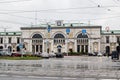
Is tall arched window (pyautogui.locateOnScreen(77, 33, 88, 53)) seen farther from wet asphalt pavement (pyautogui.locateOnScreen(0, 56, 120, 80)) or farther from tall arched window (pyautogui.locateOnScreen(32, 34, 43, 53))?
wet asphalt pavement (pyautogui.locateOnScreen(0, 56, 120, 80))

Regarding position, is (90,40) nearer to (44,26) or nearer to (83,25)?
(83,25)

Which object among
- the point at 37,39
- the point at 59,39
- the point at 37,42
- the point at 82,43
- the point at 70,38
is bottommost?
the point at 82,43

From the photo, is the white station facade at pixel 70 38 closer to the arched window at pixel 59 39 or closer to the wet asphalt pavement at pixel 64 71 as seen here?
the arched window at pixel 59 39

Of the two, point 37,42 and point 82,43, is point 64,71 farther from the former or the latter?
point 37,42

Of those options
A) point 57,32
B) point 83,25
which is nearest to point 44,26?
point 57,32

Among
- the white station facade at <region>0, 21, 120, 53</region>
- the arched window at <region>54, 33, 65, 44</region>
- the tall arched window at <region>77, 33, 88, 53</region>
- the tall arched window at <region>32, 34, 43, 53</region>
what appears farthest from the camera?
the tall arched window at <region>32, 34, 43, 53</region>

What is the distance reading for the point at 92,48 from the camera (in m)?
143

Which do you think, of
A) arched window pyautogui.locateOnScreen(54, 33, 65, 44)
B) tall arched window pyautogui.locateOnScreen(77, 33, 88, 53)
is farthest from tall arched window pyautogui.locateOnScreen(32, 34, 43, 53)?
tall arched window pyautogui.locateOnScreen(77, 33, 88, 53)

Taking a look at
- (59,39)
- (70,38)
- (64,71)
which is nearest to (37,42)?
(59,39)

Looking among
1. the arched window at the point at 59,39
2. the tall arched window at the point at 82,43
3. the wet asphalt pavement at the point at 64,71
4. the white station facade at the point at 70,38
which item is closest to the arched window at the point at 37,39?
the white station facade at the point at 70,38

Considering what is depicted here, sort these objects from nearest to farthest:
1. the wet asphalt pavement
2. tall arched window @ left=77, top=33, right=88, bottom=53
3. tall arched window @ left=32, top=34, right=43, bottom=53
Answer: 1. the wet asphalt pavement
2. tall arched window @ left=77, top=33, right=88, bottom=53
3. tall arched window @ left=32, top=34, right=43, bottom=53

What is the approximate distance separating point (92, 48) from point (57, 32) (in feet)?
57.5

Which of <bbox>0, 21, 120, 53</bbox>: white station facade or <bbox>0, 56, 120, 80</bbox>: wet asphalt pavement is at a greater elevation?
<bbox>0, 21, 120, 53</bbox>: white station facade

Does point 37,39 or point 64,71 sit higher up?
point 37,39
